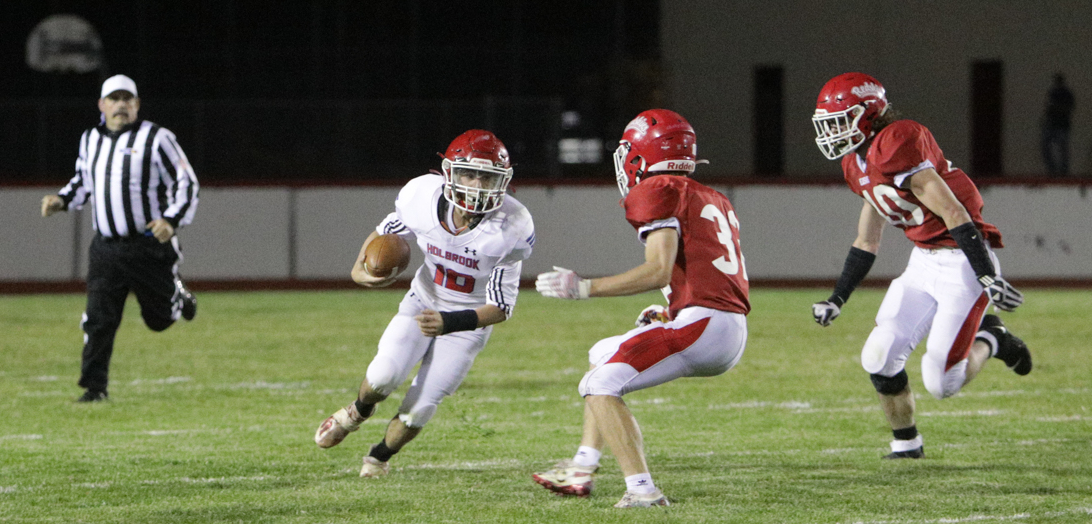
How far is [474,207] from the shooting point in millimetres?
5156

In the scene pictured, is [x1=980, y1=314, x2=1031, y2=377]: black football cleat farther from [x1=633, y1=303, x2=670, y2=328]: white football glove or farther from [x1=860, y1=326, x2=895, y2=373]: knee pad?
[x1=633, y1=303, x2=670, y2=328]: white football glove

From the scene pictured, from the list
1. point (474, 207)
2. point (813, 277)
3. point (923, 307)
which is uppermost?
point (474, 207)

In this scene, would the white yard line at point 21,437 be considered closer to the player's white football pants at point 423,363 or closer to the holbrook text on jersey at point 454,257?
the player's white football pants at point 423,363

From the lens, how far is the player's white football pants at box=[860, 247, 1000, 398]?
5395 millimetres

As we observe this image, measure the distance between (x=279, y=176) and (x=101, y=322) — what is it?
840 centimetres

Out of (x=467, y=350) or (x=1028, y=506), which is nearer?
(x=1028, y=506)

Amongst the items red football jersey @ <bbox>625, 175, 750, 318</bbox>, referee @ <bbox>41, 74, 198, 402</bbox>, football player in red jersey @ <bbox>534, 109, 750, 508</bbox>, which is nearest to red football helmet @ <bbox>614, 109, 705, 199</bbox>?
football player in red jersey @ <bbox>534, 109, 750, 508</bbox>

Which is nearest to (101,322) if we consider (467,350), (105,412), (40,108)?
(105,412)

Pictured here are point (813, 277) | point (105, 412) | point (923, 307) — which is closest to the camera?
point (923, 307)

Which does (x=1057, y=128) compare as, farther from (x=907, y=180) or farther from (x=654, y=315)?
(x=654, y=315)

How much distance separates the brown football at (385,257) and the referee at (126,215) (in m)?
2.41

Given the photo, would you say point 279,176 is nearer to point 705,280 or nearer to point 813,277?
point 813,277

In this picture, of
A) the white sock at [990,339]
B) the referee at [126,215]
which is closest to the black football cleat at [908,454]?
the white sock at [990,339]

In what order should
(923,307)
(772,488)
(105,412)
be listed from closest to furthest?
(772,488)
(923,307)
(105,412)
